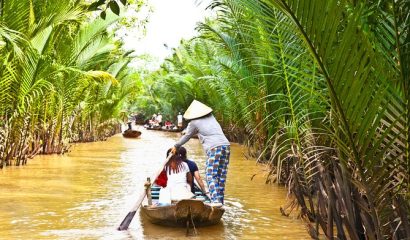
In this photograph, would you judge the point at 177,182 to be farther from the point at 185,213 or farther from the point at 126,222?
the point at 126,222

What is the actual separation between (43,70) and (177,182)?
6160 mm

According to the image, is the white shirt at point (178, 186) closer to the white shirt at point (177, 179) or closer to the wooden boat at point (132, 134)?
the white shirt at point (177, 179)

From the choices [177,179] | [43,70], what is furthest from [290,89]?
[43,70]

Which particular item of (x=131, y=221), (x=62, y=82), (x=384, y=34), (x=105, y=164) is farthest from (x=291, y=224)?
(x=62, y=82)

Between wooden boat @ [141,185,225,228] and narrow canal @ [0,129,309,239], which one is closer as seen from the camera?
wooden boat @ [141,185,225,228]

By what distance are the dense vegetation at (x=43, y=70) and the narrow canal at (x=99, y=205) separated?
91 cm

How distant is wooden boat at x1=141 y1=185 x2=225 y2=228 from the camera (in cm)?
599

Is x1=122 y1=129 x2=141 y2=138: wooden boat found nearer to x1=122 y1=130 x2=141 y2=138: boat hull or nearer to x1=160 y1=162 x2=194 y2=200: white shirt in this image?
x1=122 y1=130 x2=141 y2=138: boat hull

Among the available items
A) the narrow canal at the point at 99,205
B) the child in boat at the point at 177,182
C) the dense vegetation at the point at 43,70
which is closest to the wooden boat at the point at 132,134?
the dense vegetation at the point at 43,70

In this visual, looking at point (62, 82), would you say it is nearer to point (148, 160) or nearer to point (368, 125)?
point (148, 160)

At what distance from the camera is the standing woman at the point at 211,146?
21.9ft

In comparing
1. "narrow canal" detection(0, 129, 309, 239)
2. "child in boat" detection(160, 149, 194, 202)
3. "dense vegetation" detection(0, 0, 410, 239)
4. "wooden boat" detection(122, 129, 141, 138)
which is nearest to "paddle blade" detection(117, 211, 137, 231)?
"narrow canal" detection(0, 129, 309, 239)

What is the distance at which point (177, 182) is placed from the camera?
6531mm

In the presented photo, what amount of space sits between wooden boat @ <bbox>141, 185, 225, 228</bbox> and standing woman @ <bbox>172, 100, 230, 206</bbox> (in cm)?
38
